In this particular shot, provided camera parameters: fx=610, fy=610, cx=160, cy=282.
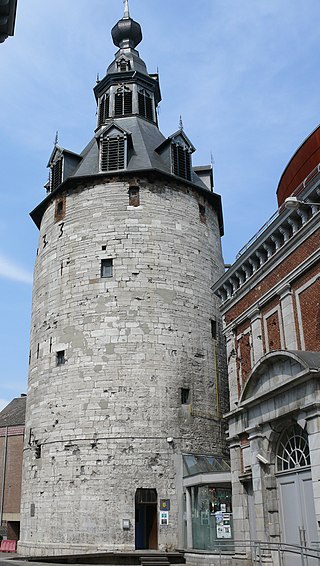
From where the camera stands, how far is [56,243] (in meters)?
25.9

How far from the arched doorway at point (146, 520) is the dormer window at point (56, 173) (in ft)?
45.9

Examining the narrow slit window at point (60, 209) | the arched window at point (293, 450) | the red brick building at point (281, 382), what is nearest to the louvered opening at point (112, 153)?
the narrow slit window at point (60, 209)

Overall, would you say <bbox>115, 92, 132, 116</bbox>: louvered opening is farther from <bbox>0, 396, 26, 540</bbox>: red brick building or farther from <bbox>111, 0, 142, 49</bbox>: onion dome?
<bbox>0, 396, 26, 540</bbox>: red brick building

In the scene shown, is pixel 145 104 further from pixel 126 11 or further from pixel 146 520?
pixel 146 520

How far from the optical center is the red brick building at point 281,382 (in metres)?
12.9

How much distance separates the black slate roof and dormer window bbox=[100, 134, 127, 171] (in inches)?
704

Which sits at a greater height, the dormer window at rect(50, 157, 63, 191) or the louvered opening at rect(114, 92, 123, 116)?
the louvered opening at rect(114, 92, 123, 116)

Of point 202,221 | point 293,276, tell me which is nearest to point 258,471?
point 293,276

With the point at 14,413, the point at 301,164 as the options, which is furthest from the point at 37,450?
the point at 14,413

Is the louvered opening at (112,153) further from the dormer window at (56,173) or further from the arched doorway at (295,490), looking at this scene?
the arched doorway at (295,490)

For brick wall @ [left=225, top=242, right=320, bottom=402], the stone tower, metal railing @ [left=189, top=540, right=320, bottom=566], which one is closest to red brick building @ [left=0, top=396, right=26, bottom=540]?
the stone tower

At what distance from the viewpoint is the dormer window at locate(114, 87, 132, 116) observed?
30719 millimetres

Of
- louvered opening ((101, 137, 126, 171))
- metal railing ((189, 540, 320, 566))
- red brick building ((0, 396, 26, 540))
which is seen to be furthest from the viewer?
red brick building ((0, 396, 26, 540))

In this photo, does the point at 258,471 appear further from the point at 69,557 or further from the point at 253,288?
the point at 69,557
